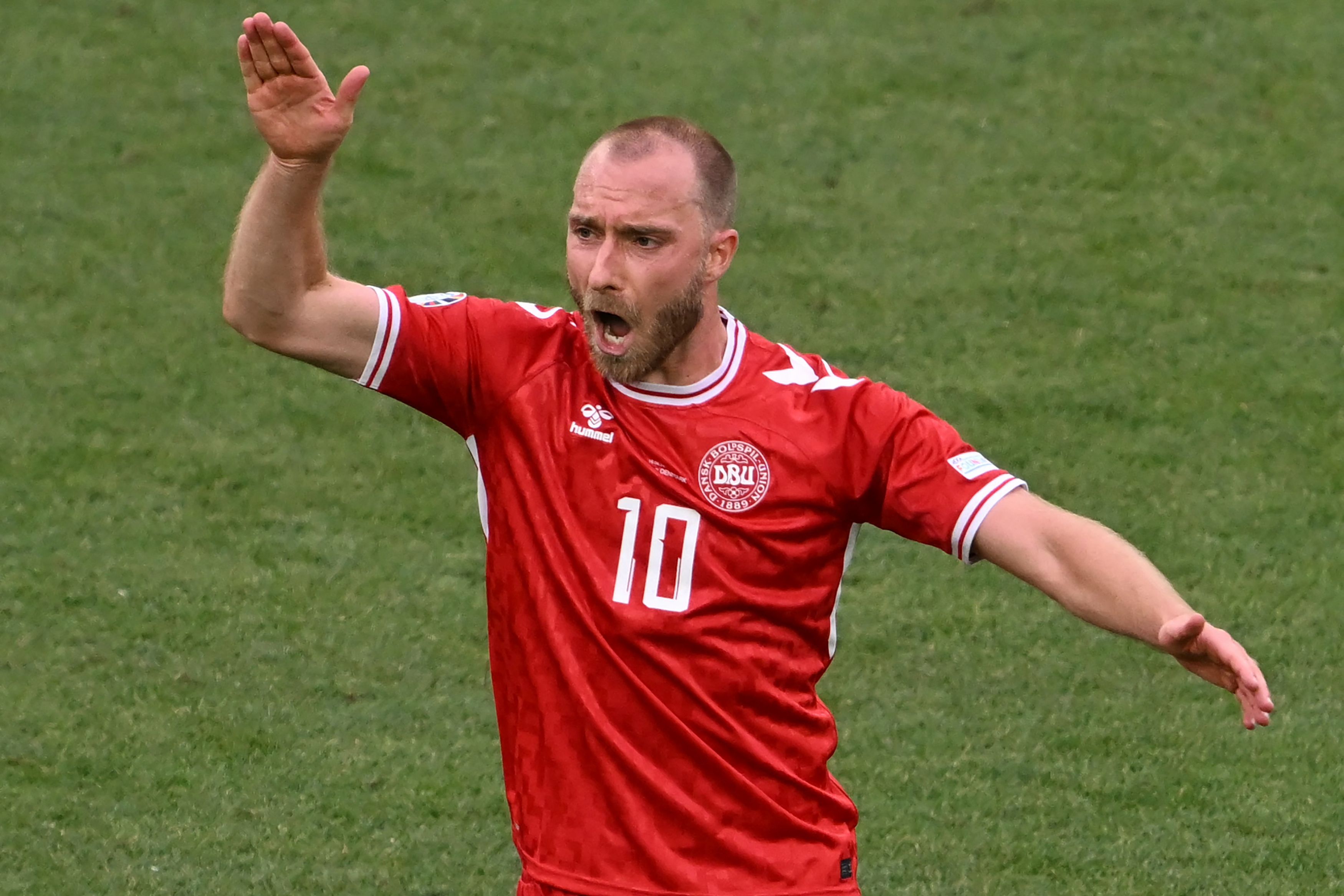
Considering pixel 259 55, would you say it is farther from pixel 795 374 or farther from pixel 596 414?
pixel 795 374

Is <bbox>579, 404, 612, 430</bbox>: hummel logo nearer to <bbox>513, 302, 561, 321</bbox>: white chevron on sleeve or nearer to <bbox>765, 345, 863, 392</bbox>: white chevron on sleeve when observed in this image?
<bbox>513, 302, 561, 321</bbox>: white chevron on sleeve

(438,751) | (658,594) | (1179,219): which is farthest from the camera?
(1179,219)

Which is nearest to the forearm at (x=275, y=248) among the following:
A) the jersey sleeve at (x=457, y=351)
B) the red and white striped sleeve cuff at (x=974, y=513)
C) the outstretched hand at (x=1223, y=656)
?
the jersey sleeve at (x=457, y=351)

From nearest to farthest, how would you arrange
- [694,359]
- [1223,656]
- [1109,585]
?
1. [1223,656]
2. [1109,585]
3. [694,359]

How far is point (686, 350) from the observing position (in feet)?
15.1

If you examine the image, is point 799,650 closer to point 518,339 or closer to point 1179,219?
point 518,339

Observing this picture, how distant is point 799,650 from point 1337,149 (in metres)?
8.08

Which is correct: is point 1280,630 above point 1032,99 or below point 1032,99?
below

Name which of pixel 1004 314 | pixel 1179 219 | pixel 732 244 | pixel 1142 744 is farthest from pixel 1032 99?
pixel 732 244

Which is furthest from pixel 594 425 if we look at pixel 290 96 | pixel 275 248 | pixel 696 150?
pixel 290 96

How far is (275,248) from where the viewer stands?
430 cm

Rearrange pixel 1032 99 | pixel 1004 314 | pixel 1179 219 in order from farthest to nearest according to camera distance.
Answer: pixel 1032 99 < pixel 1179 219 < pixel 1004 314

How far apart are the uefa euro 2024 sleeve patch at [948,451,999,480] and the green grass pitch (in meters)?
2.78

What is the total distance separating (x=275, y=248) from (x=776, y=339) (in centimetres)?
609
